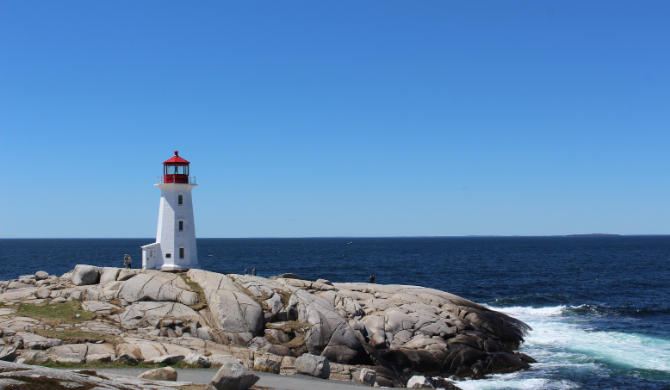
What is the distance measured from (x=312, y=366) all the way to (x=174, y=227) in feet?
63.3

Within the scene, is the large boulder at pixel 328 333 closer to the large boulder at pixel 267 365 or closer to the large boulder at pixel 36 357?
the large boulder at pixel 267 365

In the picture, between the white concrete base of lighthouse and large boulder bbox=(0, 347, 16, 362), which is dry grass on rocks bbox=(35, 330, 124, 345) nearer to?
large boulder bbox=(0, 347, 16, 362)

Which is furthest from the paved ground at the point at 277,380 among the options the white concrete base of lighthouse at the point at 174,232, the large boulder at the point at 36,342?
the white concrete base of lighthouse at the point at 174,232

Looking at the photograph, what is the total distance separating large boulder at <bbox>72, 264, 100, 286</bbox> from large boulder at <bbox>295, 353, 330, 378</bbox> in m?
16.9

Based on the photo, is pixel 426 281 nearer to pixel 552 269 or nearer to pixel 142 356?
pixel 552 269

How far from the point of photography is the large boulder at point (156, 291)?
2919 cm

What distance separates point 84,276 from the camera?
3162 centimetres

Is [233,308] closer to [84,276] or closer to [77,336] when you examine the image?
[77,336]

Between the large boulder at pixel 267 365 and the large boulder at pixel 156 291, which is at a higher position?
the large boulder at pixel 156 291

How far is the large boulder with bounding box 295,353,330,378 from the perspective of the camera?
2238 cm

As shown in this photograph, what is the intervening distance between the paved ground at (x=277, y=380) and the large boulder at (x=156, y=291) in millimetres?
10299

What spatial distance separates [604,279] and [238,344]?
62.4m

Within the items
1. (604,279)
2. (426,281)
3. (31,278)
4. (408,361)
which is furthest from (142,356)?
(604,279)

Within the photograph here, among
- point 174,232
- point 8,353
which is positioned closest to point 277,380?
point 8,353
